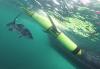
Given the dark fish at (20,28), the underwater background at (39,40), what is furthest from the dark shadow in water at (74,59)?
the dark fish at (20,28)

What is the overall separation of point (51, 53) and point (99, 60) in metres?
0.31

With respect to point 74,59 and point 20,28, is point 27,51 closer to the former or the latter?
point 20,28

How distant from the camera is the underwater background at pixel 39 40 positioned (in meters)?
1.79

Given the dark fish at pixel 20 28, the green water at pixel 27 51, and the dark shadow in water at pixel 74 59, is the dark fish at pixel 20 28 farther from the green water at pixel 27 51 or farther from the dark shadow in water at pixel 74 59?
the dark shadow in water at pixel 74 59

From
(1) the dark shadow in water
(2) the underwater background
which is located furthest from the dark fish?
(1) the dark shadow in water

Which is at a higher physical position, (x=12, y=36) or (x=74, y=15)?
(x=74, y=15)

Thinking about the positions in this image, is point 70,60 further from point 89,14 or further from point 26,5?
point 26,5

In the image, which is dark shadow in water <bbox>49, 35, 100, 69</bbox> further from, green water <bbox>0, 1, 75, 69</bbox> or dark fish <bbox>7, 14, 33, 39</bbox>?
dark fish <bbox>7, 14, 33, 39</bbox>

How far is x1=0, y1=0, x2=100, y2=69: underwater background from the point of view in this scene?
1.79m

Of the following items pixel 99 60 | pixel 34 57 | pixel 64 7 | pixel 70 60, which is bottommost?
pixel 34 57

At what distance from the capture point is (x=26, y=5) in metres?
1.88

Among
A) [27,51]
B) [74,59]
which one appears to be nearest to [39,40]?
[27,51]

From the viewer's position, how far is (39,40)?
72.4 inches

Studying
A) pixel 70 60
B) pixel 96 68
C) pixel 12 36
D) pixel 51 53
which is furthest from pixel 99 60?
pixel 12 36
